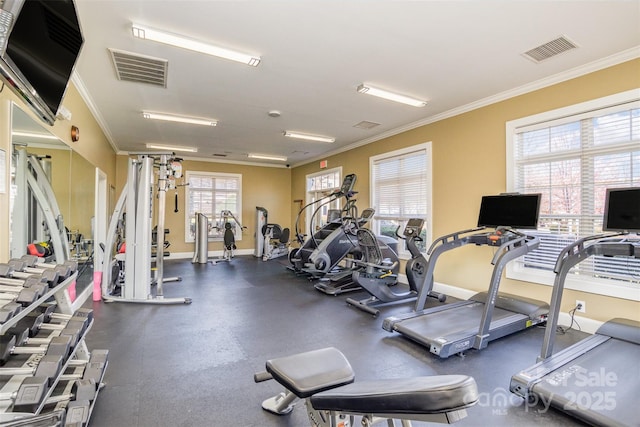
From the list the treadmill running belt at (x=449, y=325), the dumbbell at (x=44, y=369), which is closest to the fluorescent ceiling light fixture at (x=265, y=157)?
the treadmill running belt at (x=449, y=325)

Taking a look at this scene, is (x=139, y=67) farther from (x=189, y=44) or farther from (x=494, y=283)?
(x=494, y=283)

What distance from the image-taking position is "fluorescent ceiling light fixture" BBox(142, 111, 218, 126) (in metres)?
5.11

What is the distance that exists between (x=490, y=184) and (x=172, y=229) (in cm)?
819

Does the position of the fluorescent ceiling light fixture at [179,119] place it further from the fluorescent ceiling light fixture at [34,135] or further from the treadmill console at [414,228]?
the treadmill console at [414,228]

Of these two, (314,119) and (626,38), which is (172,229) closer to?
(314,119)

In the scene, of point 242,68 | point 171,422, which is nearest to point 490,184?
point 242,68

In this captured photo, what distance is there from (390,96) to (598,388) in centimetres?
367

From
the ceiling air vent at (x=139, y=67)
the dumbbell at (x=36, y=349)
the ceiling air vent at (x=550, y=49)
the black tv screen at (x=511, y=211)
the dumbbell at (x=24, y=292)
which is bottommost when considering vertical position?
the dumbbell at (x=36, y=349)

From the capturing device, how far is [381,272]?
4410 millimetres

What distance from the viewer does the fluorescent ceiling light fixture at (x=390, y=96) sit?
3.98m

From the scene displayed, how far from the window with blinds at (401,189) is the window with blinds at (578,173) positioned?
1534 millimetres

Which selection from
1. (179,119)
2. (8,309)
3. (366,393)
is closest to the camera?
(366,393)

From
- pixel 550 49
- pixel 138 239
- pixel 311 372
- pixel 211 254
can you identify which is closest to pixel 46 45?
pixel 311 372

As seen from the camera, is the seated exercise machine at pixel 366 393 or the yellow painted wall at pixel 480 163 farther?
the yellow painted wall at pixel 480 163
